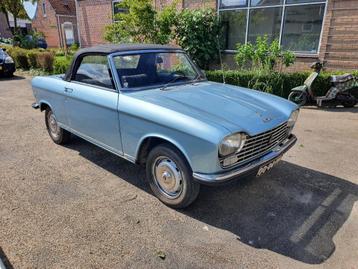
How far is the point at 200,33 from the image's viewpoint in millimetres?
10375

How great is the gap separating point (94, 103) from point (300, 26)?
26.1ft

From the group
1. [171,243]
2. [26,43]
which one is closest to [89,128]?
[171,243]

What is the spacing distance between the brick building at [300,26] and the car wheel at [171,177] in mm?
7599

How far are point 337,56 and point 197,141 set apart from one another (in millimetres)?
7717

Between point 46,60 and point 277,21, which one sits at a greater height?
point 277,21

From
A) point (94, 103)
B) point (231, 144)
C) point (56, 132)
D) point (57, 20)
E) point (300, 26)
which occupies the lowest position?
point (56, 132)

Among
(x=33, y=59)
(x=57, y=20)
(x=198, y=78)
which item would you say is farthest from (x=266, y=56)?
(x=57, y=20)

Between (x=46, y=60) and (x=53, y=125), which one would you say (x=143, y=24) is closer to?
(x=53, y=125)

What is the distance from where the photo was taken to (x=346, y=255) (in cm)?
267

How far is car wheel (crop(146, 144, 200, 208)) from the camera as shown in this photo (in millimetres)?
3080

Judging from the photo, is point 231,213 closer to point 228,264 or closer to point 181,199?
point 181,199

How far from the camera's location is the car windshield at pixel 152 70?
147 inches

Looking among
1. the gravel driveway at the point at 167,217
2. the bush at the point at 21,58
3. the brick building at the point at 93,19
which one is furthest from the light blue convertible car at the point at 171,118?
the brick building at the point at 93,19

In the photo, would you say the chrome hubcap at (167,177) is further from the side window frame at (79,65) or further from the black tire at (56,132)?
the black tire at (56,132)
